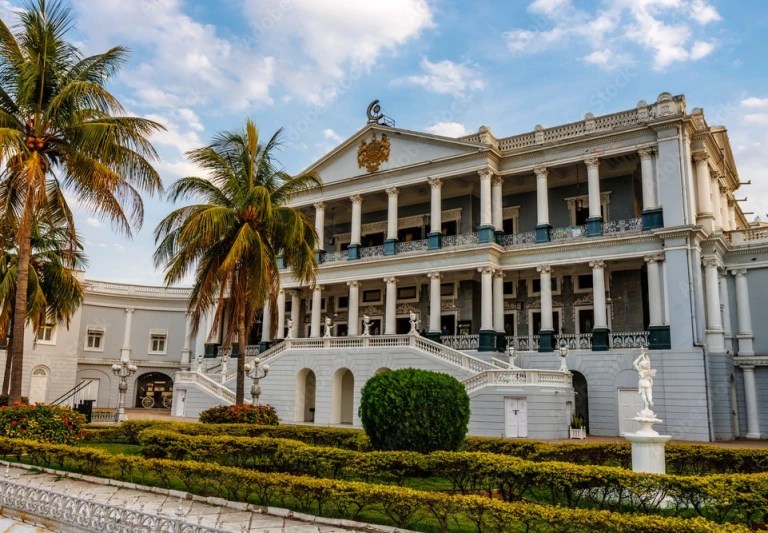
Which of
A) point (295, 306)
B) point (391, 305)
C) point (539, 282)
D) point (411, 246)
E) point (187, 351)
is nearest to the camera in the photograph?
point (539, 282)

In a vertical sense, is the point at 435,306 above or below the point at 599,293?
below

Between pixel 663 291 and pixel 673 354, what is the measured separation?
97.0 inches

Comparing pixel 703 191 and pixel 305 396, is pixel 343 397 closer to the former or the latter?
pixel 305 396

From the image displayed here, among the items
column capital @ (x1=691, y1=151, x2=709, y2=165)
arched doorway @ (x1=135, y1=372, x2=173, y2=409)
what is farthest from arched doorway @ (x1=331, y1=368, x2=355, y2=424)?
arched doorway @ (x1=135, y1=372, x2=173, y2=409)

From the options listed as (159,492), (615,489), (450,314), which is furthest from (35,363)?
(615,489)


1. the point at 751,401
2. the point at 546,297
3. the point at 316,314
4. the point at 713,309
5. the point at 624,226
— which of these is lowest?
the point at 751,401

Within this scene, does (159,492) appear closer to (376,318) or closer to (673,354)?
(673,354)

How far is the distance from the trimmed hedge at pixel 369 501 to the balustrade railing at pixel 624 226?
18.5m

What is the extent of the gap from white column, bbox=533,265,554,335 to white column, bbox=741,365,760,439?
24.5 ft

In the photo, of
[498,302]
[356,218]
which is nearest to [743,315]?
[498,302]

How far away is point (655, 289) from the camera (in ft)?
76.7

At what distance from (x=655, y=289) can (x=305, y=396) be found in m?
15.5

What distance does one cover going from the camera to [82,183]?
593 inches

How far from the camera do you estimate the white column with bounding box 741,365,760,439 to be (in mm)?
23344
